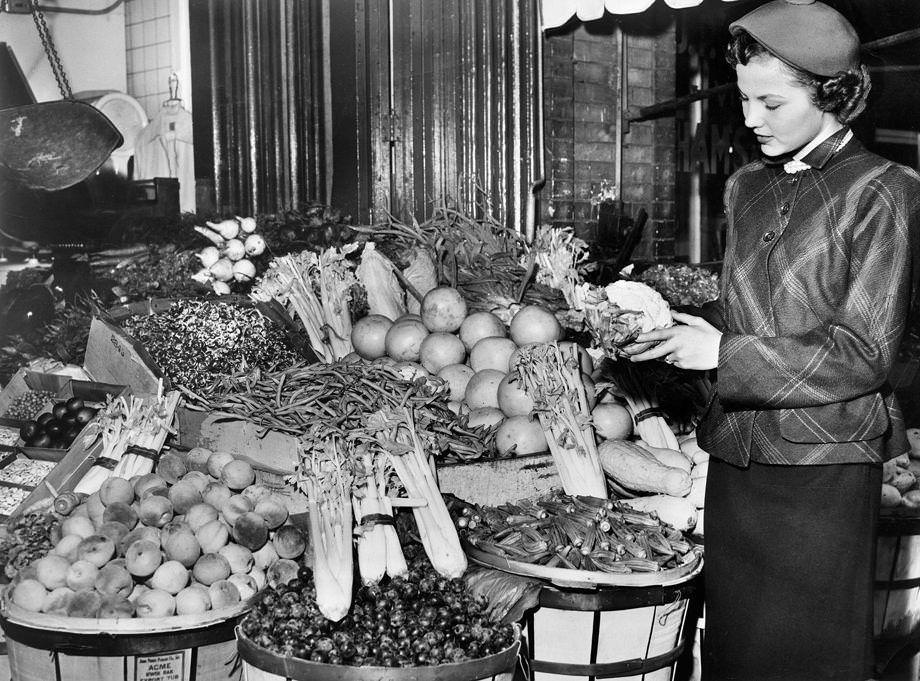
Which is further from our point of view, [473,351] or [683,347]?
[473,351]

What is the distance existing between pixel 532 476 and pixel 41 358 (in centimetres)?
375

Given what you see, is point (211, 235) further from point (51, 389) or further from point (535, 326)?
point (535, 326)

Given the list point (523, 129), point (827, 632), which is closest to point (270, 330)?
point (523, 129)

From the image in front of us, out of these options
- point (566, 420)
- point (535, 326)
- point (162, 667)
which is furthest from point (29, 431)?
point (566, 420)

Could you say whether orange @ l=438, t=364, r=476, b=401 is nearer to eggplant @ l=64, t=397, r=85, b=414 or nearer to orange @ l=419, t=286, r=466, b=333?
orange @ l=419, t=286, r=466, b=333

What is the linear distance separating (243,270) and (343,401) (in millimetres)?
2355

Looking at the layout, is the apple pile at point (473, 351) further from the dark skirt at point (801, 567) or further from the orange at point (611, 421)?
the dark skirt at point (801, 567)

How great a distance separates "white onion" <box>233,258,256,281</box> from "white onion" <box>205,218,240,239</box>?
213 millimetres

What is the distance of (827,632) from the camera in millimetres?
2213

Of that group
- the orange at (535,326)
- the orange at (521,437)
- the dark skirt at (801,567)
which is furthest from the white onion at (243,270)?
the dark skirt at (801,567)

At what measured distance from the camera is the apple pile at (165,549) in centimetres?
278

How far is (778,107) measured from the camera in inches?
82.9

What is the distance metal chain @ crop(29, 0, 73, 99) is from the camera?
20.9 feet

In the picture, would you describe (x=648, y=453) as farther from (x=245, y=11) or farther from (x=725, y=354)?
(x=245, y=11)
